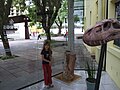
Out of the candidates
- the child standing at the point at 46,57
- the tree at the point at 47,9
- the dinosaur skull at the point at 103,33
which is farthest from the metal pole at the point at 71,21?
the tree at the point at 47,9

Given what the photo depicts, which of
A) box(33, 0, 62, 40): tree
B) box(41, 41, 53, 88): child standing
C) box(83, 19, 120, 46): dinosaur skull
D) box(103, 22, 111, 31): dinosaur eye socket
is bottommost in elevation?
box(41, 41, 53, 88): child standing

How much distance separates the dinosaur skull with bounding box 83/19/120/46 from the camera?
205 centimetres

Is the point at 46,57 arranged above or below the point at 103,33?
below

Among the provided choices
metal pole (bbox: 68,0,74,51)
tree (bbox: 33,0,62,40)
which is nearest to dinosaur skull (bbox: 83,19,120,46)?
metal pole (bbox: 68,0,74,51)

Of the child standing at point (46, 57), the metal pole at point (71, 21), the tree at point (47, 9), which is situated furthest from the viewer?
the tree at point (47, 9)

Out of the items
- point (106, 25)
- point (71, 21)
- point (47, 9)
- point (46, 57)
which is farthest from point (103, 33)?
point (47, 9)

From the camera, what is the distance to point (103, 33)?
206 cm

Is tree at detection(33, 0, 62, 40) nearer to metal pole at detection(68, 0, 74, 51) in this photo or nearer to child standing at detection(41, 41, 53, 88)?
metal pole at detection(68, 0, 74, 51)

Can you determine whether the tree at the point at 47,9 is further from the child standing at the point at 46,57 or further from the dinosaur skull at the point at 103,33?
the dinosaur skull at the point at 103,33

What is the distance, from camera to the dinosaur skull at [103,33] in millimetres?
2047

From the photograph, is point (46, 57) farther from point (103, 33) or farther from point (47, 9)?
point (47, 9)

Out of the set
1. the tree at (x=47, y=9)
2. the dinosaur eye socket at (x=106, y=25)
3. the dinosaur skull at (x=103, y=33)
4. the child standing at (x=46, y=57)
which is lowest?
the child standing at (x=46, y=57)

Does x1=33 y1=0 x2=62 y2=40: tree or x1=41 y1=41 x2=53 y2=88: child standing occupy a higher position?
x1=33 y1=0 x2=62 y2=40: tree

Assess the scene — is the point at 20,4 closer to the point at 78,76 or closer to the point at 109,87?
the point at 78,76
